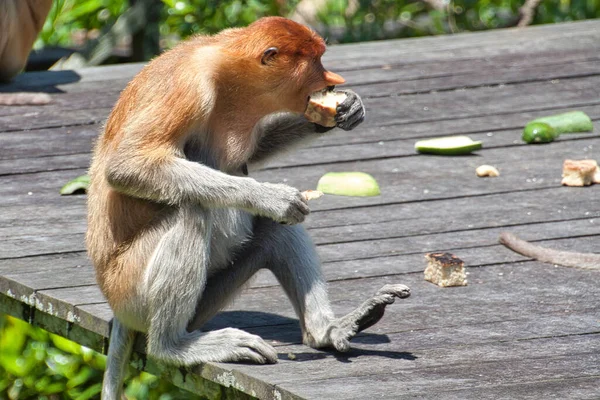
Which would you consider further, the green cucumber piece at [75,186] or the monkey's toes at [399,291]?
the green cucumber piece at [75,186]

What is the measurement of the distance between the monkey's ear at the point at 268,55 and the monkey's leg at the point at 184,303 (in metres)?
0.51

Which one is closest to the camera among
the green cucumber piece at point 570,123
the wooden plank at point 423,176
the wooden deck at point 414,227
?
the wooden deck at point 414,227

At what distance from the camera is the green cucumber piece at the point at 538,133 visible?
5750 mm

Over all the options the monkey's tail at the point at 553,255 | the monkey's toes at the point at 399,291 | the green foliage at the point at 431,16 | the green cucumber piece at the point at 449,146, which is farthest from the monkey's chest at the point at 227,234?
the green foliage at the point at 431,16

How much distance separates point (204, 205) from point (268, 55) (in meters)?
0.51

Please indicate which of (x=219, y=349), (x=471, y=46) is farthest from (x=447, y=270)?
(x=471, y=46)

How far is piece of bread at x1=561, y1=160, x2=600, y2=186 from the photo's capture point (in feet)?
16.9

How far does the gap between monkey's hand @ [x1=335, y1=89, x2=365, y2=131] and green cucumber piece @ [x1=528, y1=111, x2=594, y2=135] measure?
242 cm

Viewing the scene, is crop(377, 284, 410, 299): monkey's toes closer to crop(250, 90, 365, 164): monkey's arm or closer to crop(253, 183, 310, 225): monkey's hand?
crop(253, 183, 310, 225): monkey's hand

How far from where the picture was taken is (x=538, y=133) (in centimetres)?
575

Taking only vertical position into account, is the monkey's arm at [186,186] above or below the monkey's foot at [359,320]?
above

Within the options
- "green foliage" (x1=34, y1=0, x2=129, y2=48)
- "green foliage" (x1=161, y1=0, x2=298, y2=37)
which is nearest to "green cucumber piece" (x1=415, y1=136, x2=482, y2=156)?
"green foliage" (x1=34, y1=0, x2=129, y2=48)

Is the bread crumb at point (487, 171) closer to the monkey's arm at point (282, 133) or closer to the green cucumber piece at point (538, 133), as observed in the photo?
the green cucumber piece at point (538, 133)

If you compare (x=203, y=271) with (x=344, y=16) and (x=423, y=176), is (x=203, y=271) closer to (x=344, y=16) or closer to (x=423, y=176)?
(x=423, y=176)
